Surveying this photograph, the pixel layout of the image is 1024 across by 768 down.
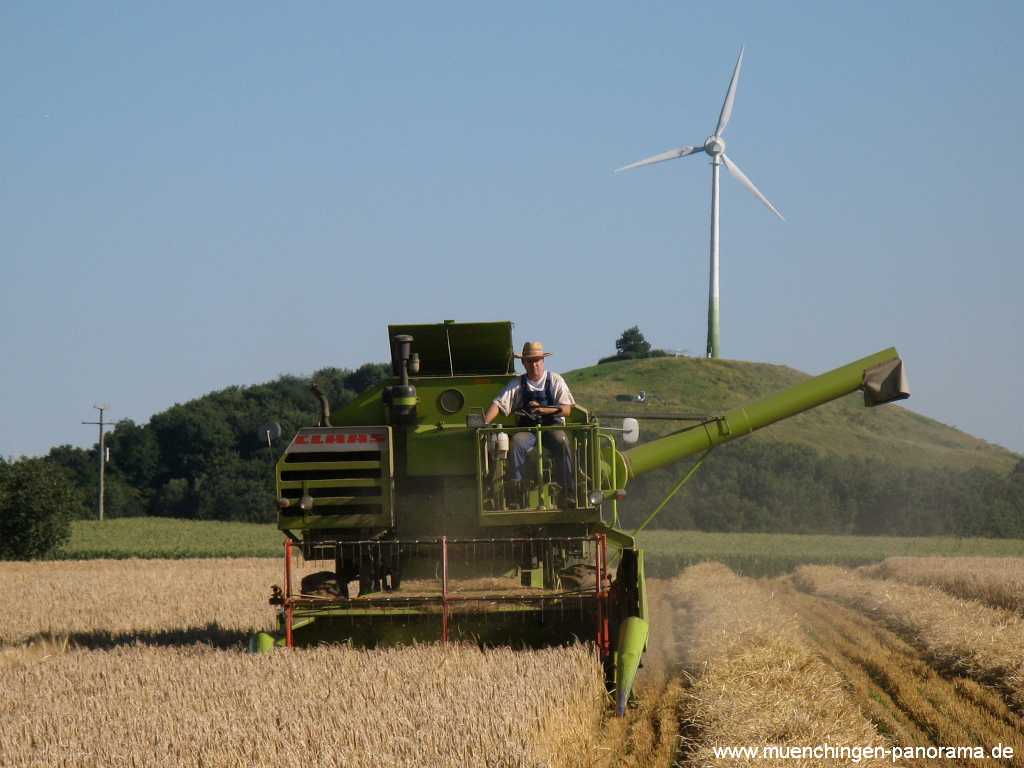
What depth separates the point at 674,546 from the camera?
50.3m

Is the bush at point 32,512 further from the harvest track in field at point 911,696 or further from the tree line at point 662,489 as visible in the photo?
the harvest track in field at point 911,696

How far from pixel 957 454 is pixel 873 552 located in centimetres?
4019

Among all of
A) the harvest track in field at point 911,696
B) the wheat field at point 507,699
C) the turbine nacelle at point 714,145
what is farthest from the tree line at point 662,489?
the wheat field at point 507,699

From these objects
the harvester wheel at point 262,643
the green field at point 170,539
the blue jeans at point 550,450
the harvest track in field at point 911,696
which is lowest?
the harvest track in field at point 911,696

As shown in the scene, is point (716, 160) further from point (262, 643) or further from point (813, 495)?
point (262, 643)

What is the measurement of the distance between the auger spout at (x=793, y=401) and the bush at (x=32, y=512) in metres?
37.2

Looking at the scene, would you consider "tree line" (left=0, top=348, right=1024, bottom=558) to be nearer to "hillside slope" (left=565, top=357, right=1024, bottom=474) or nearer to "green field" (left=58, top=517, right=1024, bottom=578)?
"green field" (left=58, top=517, right=1024, bottom=578)

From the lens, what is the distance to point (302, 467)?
1370 cm

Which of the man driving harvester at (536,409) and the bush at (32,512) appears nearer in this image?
the man driving harvester at (536,409)

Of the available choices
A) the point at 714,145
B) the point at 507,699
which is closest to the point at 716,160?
the point at 714,145

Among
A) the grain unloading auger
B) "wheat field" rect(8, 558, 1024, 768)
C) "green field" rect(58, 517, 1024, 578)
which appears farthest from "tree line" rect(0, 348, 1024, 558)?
"wheat field" rect(8, 558, 1024, 768)

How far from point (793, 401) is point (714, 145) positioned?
5307 centimetres

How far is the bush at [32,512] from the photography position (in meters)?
49.1

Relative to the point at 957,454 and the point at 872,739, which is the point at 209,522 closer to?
the point at 957,454
